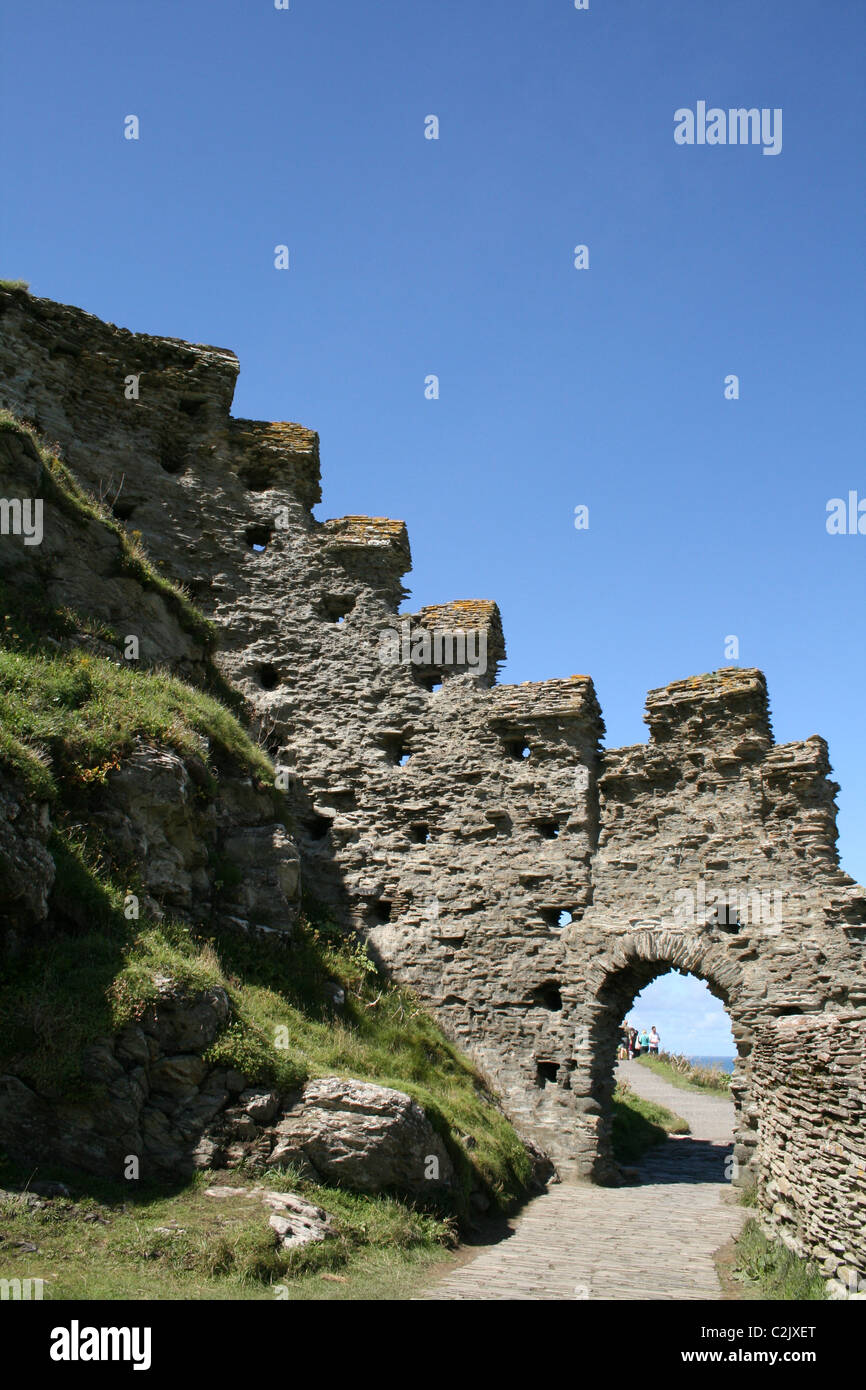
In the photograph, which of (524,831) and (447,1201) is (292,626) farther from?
(447,1201)

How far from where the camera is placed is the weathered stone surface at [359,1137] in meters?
9.96

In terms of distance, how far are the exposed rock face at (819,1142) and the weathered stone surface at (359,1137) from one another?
366 centimetres

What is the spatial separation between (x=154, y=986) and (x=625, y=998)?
9.89 metres

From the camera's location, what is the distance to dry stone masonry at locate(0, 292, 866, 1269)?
16.3 metres

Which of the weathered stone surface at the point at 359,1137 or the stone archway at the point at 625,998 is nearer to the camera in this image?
the weathered stone surface at the point at 359,1137

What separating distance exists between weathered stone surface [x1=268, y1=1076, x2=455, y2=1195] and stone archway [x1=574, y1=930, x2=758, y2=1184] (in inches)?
232

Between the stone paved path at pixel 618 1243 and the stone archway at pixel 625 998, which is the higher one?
the stone archway at pixel 625 998

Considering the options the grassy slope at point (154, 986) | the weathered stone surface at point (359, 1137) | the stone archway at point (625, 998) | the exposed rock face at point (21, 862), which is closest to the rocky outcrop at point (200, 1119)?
the weathered stone surface at point (359, 1137)

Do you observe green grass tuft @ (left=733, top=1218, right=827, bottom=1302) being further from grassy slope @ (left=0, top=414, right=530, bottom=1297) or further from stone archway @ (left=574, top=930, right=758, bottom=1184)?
stone archway @ (left=574, top=930, right=758, bottom=1184)

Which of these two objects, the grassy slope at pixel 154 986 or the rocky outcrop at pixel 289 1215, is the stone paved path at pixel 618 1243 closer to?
the grassy slope at pixel 154 986

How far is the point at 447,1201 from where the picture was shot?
11109mm
